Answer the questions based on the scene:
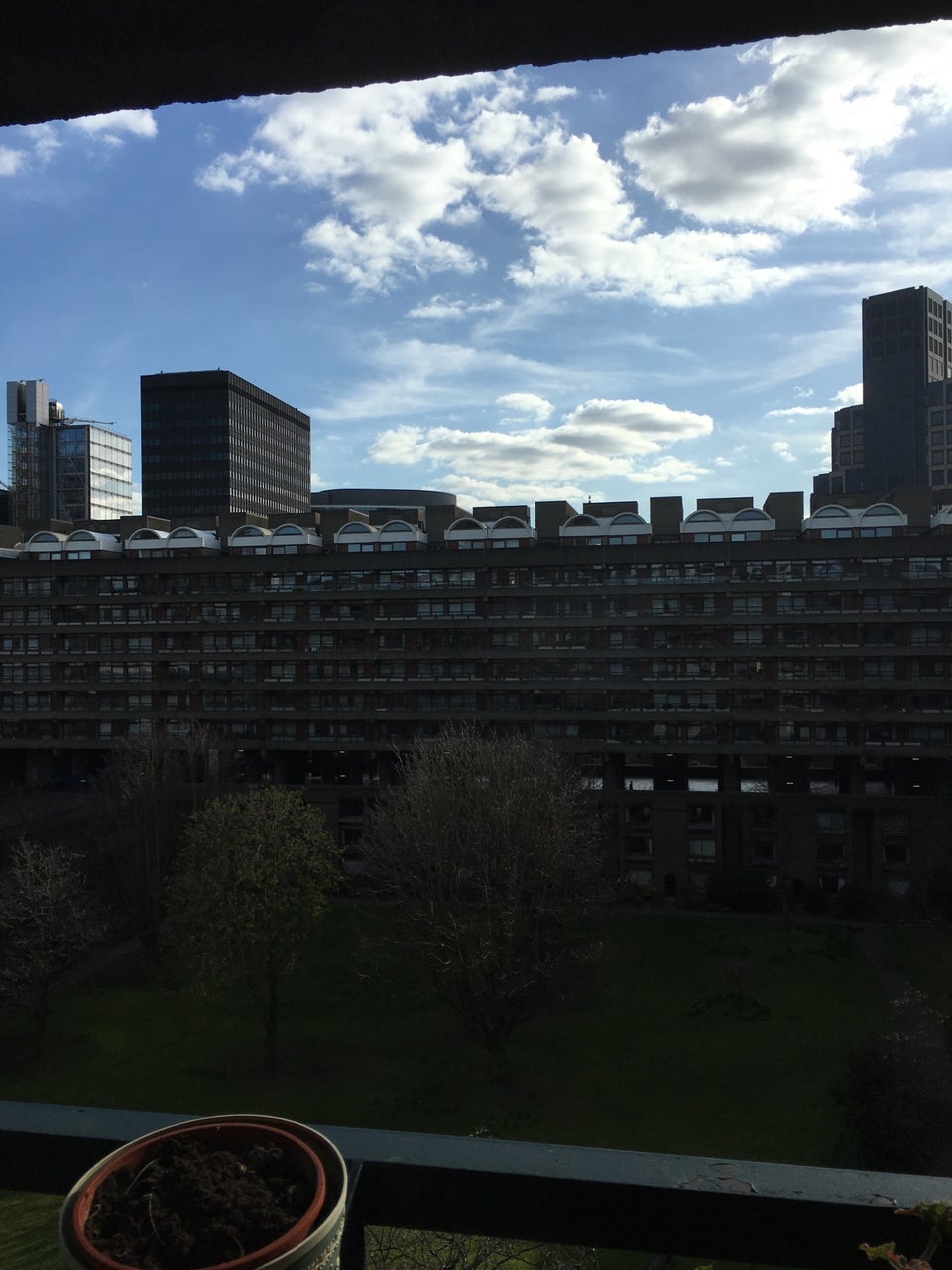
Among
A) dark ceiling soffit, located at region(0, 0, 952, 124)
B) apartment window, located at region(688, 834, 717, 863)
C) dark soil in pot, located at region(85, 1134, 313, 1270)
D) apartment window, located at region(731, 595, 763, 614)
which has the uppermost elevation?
apartment window, located at region(731, 595, 763, 614)

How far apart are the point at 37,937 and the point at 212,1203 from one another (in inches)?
1111

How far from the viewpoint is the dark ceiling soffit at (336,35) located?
5.48 ft

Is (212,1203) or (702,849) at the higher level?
(212,1203)

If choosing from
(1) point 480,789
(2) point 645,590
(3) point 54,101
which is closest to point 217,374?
(2) point 645,590

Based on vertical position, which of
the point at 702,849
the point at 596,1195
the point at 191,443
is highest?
the point at 191,443

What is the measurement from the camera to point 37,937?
26.7 m

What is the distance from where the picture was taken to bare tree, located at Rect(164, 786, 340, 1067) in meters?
26.2

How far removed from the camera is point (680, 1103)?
23.6 meters

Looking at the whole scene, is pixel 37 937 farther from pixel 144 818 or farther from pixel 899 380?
pixel 899 380

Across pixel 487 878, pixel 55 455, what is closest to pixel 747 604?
pixel 487 878

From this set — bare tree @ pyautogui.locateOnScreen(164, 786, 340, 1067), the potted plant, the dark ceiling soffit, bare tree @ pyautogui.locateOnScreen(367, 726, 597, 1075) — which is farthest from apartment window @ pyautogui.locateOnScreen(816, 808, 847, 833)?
the dark ceiling soffit

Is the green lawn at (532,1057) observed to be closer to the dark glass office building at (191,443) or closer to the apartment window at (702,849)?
the apartment window at (702,849)

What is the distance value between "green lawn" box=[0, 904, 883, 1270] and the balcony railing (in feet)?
60.3

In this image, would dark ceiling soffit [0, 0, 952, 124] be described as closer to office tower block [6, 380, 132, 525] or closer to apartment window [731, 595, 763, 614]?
apartment window [731, 595, 763, 614]
